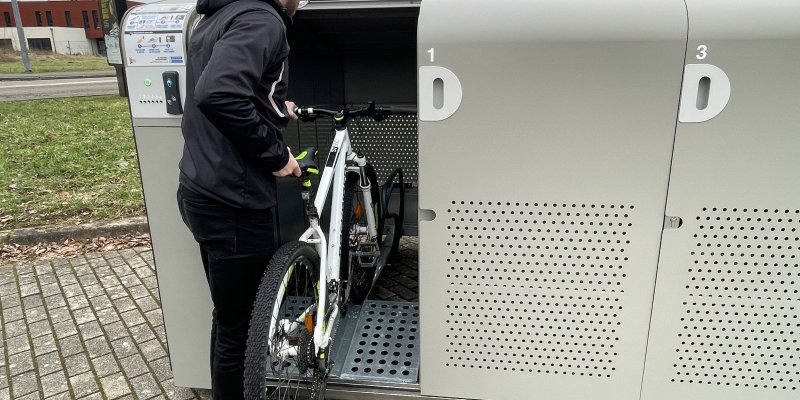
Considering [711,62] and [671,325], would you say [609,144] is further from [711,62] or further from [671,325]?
[671,325]

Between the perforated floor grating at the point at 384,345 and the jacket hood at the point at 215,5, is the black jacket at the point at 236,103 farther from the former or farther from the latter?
the perforated floor grating at the point at 384,345

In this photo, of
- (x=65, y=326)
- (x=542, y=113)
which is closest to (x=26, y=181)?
(x=65, y=326)

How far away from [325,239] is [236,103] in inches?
33.7

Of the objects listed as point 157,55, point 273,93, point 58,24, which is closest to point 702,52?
point 273,93

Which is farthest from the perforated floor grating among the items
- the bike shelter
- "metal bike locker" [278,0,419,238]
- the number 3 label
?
the number 3 label

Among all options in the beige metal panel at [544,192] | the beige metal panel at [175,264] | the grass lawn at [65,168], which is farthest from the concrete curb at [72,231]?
the beige metal panel at [544,192]

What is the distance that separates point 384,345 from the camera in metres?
2.94

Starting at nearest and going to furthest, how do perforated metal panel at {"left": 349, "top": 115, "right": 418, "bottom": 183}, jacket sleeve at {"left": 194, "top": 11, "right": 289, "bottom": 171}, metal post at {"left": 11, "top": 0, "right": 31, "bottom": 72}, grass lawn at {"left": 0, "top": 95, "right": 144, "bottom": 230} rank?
jacket sleeve at {"left": 194, "top": 11, "right": 289, "bottom": 171} → perforated metal panel at {"left": 349, "top": 115, "right": 418, "bottom": 183} → grass lawn at {"left": 0, "top": 95, "right": 144, "bottom": 230} → metal post at {"left": 11, "top": 0, "right": 31, "bottom": 72}

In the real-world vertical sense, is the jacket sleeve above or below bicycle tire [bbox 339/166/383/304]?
above

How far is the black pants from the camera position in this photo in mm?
2098

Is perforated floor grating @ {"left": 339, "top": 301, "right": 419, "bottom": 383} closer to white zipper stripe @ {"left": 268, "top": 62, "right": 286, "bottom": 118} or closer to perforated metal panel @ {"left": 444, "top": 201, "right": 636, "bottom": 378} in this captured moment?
perforated metal panel @ {"left": 444, "top": 201, "right": 636, "bottom": 378}

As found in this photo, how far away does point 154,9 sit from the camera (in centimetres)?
244

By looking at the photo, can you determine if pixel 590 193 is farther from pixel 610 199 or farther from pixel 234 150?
pixel 234 150

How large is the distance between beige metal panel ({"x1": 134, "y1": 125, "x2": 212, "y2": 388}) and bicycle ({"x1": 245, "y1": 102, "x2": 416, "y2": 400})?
0.60 metres
